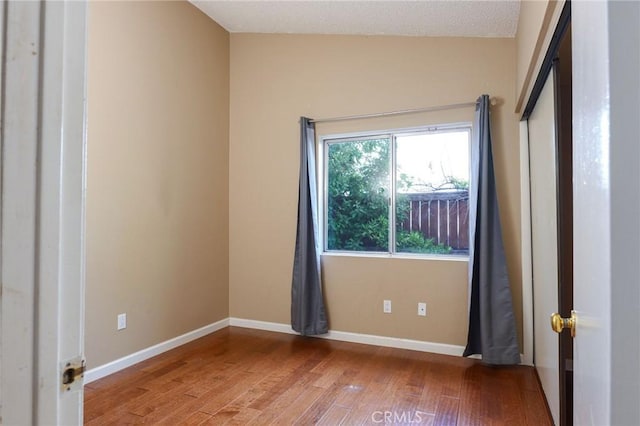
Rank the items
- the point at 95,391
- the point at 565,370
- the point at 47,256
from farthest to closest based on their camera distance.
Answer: the point at 95,391, the point at 565,370, the point at 47,256

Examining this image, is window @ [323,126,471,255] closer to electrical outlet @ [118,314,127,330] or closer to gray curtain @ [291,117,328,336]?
gray curtain @ [291,117,328,336]

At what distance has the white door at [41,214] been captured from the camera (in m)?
0.47

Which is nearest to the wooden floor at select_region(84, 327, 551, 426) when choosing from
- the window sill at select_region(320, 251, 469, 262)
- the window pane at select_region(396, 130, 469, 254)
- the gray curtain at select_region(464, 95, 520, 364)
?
the gray curtain at select_region(464, 95, 520, 364)

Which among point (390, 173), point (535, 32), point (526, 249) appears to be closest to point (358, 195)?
point (390, 173)

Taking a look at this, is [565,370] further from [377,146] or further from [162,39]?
[162,39]

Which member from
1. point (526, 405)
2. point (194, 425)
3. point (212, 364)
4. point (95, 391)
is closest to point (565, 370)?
point (526, 405)

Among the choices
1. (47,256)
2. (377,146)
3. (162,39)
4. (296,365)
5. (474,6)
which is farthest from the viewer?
(377,146)

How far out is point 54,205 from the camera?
515 mm

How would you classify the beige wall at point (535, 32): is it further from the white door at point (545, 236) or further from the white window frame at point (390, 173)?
the white window frame at point (390, 173)

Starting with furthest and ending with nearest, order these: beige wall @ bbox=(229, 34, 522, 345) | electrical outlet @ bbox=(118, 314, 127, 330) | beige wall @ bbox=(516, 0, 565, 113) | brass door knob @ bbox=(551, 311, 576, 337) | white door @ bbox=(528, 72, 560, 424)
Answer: beige wall @ bbox=(229, 34, 522, 345) → electrical outlet @ bbox=(118, 314, 127, 330) → white door @ bbox=(528, 72, 560, 424) → beige wall @ bbox=(516, 0, 565, 113) → brass door knob @ bbox=(551, 311, 576, 337)

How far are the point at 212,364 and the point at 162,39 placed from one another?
2828mm

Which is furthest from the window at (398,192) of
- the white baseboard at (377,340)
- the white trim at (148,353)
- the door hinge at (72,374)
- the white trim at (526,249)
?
the door hinge at (72,374)

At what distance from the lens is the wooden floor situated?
7.34 feet

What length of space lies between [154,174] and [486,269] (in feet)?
9.45
